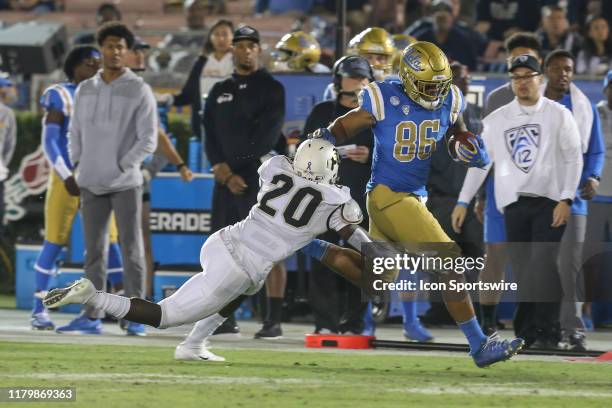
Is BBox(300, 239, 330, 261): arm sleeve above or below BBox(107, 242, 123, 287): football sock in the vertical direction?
above

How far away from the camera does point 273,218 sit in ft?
25.0

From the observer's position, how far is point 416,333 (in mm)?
9594

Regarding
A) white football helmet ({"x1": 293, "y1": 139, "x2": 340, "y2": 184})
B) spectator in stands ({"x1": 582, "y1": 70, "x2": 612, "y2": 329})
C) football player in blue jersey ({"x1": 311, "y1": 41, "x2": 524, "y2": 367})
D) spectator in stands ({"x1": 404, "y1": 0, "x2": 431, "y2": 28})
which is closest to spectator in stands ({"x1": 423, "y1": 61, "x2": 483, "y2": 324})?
spectator in stands ({"x1": 582, "y1": 70, "x2": 612, "y2": 329})

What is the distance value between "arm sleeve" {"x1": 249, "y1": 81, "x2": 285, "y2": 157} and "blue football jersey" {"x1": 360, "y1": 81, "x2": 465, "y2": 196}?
178 cm

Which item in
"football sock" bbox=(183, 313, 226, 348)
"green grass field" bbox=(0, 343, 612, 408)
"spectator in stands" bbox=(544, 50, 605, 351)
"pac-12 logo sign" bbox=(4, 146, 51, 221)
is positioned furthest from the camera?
"pac-12 logo sign" bbox=(4, 146, 51, 221)

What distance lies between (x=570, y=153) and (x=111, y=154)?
2.99 meters

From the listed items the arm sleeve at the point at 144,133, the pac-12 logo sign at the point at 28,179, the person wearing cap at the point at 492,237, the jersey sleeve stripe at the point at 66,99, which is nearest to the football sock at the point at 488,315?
the person wearing cap at the point at 492,237

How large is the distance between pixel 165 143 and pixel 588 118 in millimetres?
3088

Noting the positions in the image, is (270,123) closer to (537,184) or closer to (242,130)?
(242,130)

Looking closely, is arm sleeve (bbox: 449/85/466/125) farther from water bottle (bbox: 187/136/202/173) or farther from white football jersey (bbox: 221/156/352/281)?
water bottle (bbox: 187/136/202/173)

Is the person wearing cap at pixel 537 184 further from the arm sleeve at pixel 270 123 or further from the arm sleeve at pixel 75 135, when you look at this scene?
the arm sleeve at pixel 75 135

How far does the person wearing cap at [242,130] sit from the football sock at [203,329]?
72.5 inches

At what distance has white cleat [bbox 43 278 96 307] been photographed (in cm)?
748

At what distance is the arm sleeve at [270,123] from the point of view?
Result: 388 inches
